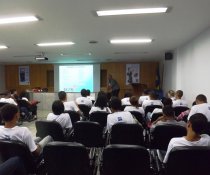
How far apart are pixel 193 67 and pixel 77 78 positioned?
742 cm

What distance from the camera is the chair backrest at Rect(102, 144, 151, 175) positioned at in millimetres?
2004

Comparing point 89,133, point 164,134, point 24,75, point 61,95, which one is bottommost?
point 89,133

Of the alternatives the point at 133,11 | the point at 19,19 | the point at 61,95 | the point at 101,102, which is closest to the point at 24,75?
the point at 61,95

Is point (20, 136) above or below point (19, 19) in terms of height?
below

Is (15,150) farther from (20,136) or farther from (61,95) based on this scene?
(61,95)

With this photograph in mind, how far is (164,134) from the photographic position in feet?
9.72

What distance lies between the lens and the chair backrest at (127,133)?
3.06 metres

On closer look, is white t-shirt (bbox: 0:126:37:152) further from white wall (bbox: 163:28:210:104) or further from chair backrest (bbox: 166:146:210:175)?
white wall (bbox: 163:28:210:104)

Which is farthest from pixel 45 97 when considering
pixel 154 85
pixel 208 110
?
pixel 208 110

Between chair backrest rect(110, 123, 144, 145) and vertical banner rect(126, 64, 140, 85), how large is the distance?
32.4 feet

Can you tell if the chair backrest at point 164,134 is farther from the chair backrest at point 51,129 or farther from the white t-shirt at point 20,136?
the white t-shirt at point 20,136

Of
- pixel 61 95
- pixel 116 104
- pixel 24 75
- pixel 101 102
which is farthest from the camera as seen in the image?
pixel 24 75

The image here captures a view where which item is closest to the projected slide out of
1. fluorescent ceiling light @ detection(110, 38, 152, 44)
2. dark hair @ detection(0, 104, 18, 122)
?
fluorescent ceiling light @ detection(110, 38, 152, 44)

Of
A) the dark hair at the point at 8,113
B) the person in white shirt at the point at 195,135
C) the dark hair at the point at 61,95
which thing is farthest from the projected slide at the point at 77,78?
the person in white shirt at the point at 195,135
